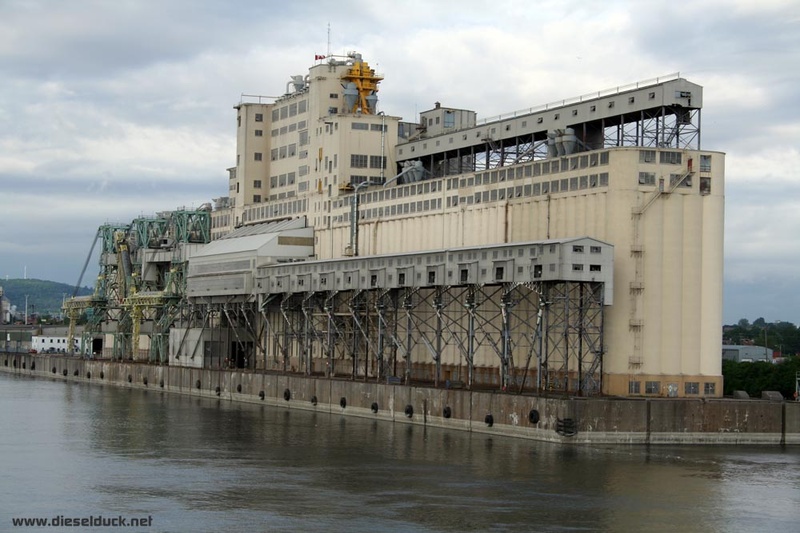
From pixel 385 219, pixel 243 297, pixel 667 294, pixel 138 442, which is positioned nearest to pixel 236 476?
pixel 138 442

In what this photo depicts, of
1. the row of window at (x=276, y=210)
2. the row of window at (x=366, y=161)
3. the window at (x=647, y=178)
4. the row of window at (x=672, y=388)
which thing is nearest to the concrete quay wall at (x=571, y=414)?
the row of window at (x=672, y=388)

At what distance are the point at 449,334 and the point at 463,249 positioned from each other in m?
12.9

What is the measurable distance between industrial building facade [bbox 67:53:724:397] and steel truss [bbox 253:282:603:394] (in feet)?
0.74

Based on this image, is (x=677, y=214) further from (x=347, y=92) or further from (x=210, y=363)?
(x=210, y=363)

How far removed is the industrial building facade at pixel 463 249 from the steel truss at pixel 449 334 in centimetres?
23

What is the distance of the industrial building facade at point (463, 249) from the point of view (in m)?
89.2

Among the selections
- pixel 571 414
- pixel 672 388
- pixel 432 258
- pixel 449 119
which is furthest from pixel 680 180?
pixel 449 119

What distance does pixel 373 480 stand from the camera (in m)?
67.6

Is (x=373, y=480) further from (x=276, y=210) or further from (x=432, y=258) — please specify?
(x=276, y=210)

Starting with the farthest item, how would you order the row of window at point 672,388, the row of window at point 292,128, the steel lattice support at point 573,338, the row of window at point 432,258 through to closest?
1. the row of window at point 292,128
2. the row of window at point 672,388
3. the row of window at point 432,258
4. the steel lattice support at point 573,338

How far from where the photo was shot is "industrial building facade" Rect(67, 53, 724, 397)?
293ft

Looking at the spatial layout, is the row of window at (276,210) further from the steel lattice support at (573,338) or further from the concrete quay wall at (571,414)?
the steel lattice support at (573,338)

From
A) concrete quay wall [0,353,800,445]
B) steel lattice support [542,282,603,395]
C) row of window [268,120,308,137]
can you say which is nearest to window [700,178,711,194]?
steel lattice support [542,282,603,395]

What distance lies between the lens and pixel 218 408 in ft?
373
